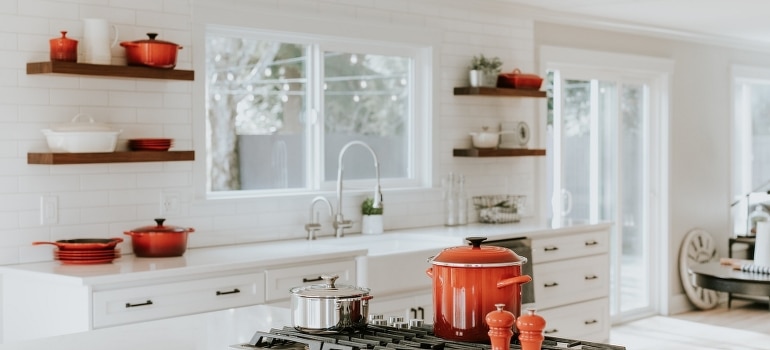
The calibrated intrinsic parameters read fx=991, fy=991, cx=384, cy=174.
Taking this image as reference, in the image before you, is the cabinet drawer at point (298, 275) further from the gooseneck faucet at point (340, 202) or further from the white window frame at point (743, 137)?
the white window frame at point (743, 137)

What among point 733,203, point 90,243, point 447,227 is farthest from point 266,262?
point 733,203

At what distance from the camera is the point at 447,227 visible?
6.25 metres

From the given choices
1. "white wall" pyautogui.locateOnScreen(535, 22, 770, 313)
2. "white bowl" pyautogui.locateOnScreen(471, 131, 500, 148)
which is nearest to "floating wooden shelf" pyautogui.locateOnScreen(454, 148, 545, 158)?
"white bowl" pyautogui.locateOnScreen(471, 131, 500, 148)

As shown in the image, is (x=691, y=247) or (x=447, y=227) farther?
(x=691, y=247)

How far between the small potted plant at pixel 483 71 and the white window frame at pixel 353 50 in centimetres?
26

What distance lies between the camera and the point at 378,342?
230 centimetres

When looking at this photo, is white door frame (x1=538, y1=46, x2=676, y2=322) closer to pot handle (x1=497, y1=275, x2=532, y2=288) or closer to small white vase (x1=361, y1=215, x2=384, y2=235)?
small white vase (x1=361, y1=215, x2=384, y2=235)

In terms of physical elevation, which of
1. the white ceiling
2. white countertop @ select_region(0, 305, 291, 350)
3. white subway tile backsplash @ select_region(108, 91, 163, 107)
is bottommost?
white countertop @ select_region(0, 305, 291, 350)

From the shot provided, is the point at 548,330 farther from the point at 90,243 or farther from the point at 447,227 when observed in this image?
the point at 90,243

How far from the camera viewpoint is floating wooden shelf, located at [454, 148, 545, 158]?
6305 millimetres

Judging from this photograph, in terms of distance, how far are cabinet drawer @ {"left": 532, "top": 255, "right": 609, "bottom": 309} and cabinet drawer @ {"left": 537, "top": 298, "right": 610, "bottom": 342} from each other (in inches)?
1.8

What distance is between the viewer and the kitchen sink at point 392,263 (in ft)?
16.1

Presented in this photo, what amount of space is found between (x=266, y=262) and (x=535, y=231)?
2.05 meters

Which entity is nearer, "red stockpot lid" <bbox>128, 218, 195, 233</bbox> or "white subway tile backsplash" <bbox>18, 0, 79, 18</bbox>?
"white subway tile backsplash" <bbox>18, 0, 79, 18</bbox>
